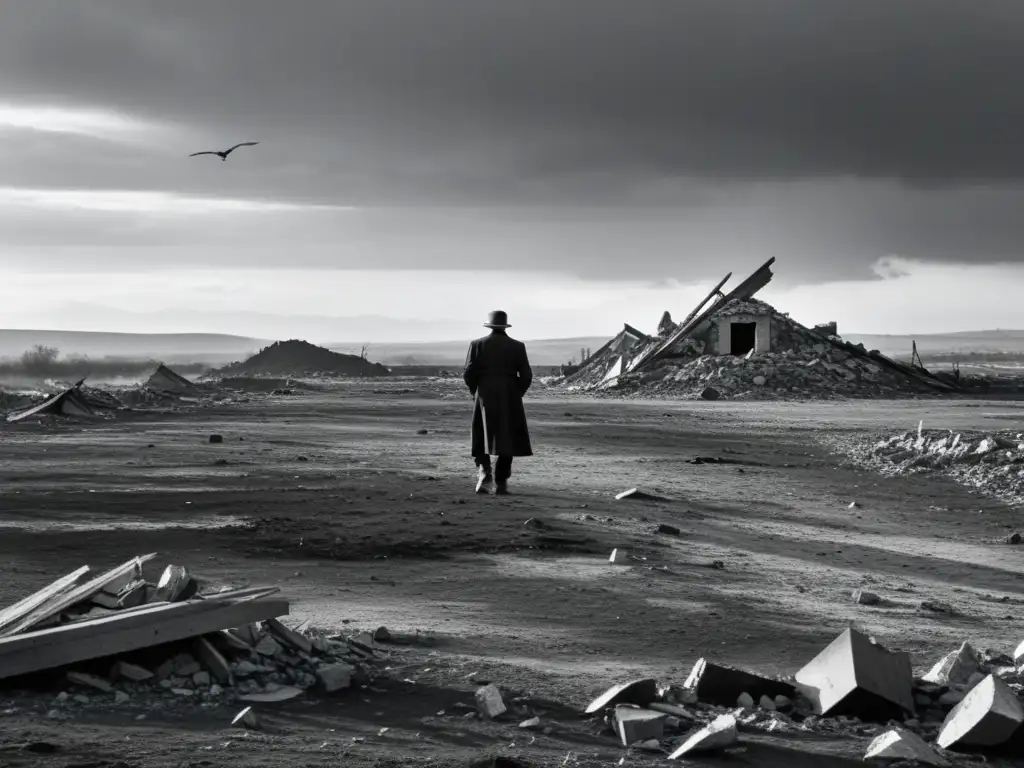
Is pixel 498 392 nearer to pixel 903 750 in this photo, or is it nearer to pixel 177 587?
pixel 177 587

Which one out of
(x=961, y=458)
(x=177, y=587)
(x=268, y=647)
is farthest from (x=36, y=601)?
(x=961, y=458)

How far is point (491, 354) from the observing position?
12914 millimetres

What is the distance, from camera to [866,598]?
27.0 ft

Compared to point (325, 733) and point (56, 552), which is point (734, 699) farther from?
point (56, 552)

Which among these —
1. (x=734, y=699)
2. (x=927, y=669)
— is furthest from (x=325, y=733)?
(x=927, y=669)

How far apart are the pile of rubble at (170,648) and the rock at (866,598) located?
3.76 m

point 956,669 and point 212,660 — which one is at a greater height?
point 212,660

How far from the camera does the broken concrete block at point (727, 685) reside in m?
5.49

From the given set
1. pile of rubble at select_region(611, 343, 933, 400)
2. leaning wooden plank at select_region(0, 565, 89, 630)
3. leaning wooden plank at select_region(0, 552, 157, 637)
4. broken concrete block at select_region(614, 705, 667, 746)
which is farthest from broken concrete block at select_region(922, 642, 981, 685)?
pile of rubble at select_region(611, 343, 933, 400)

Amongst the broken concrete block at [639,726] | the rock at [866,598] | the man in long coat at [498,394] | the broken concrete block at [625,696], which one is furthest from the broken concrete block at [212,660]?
the man in long coat at [498,394]

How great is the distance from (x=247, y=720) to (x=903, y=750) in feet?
8.71

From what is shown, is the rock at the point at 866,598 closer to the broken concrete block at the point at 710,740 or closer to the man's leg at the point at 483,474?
the broken concrete block at the point at 710,740

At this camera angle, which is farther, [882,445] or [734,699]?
[882,445]

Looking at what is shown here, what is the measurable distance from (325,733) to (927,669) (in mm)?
3265
